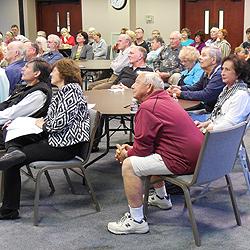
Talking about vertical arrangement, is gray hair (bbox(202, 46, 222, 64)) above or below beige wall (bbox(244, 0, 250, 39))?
below

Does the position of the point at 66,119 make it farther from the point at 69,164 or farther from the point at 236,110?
the point at 236,110

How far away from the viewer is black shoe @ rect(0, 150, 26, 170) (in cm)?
306

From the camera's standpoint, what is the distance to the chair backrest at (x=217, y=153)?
268 cm

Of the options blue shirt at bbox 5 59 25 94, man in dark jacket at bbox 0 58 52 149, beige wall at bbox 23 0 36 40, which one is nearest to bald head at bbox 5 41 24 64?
blue shirt at bbox 5 59 25 94

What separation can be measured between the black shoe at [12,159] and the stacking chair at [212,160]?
3.03 feet

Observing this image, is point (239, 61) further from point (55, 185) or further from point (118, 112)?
point (55, 185)

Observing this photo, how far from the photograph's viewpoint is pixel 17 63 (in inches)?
192

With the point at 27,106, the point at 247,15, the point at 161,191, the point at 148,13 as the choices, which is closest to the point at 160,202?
the point at 161,191

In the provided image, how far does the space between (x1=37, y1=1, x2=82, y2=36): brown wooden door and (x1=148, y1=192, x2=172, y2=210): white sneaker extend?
35.3 ft

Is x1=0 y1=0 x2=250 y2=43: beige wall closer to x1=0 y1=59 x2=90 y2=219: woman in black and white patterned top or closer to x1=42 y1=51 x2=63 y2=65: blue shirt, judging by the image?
x1=42 y1=51 x2=63 y2=65: blue shirt

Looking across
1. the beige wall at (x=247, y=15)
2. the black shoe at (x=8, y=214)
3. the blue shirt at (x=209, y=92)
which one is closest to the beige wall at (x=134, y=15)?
the beige wall at (x=247, y=15)

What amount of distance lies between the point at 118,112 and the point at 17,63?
5.64 ft

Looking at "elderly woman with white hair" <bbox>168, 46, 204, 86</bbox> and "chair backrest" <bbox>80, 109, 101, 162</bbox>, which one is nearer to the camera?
"chair backrest" <bbox>80, 109, 101, 162</bbox>

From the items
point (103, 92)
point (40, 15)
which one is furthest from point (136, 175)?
point (40, 15)
